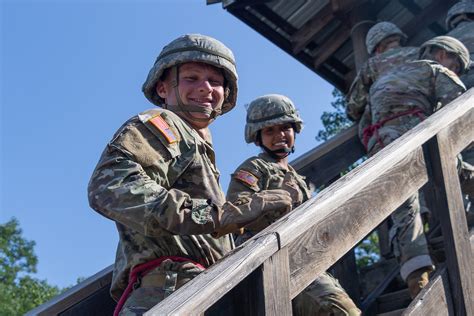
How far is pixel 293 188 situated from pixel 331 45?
5.24 metres

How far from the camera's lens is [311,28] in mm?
9086

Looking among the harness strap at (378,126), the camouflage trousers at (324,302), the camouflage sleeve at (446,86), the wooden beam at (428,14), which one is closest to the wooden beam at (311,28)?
the wooden beam at (428,14)

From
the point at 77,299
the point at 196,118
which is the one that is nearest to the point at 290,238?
the point at 196,118

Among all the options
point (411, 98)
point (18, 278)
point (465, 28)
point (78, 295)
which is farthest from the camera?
point (18, 278)

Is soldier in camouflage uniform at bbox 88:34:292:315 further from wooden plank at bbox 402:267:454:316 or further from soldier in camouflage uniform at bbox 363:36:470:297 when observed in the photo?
soldier in camouflage uniform at bbox 363:36:470:297

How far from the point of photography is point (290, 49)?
9391 mm

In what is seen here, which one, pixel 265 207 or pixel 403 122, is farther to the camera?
pixel 403 122

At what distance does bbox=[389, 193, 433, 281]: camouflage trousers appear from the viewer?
188 inches

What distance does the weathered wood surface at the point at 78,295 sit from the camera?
346cm

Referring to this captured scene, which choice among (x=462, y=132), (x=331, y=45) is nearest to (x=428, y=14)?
(x=331, y=45)

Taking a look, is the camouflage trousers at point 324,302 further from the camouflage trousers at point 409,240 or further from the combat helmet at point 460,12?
the combat helmet at point 460,12

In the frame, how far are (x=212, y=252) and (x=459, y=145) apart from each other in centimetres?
170

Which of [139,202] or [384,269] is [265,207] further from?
[384,269]

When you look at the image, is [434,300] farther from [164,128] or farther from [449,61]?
[449,61]
